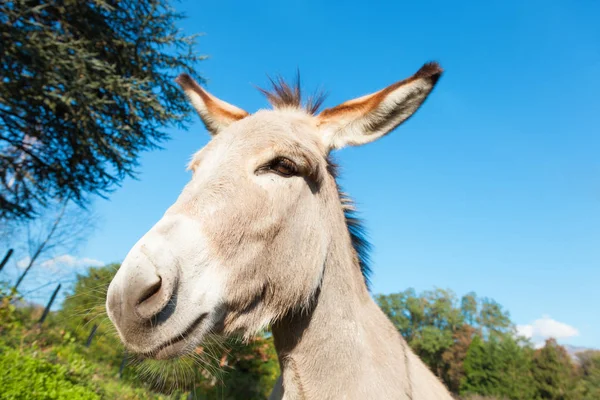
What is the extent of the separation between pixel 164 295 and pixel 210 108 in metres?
2.30

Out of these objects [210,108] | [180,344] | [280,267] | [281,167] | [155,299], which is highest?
[210,108]

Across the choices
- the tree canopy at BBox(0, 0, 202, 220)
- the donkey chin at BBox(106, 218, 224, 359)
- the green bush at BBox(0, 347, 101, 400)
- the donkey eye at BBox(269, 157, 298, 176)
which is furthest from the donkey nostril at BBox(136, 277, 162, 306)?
the tree canopy at BBox(0, 0, 202, 220)

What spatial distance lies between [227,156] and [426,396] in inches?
82.9

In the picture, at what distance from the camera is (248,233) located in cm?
194

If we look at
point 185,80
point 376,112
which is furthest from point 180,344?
point 185,80

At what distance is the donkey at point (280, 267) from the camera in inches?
61.4

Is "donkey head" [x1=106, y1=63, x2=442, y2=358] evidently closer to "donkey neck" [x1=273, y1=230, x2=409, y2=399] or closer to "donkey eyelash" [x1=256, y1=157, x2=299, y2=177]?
"donkey eyelash" [x1=256, y1=157, x2=299, y2=177]

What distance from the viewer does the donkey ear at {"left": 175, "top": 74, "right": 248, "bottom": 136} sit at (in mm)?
3324

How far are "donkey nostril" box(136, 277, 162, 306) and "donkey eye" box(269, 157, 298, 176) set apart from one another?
39.8 inches

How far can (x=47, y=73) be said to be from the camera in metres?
9.86

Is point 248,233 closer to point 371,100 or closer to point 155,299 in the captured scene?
point 155,299

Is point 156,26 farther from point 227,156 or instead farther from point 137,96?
point 227,156

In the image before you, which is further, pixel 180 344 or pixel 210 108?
pixel 210 108

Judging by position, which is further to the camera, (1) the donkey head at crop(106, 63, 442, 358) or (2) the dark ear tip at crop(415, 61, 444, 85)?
(2) the dark ear tip at crop(415, 61, 444, 85)
